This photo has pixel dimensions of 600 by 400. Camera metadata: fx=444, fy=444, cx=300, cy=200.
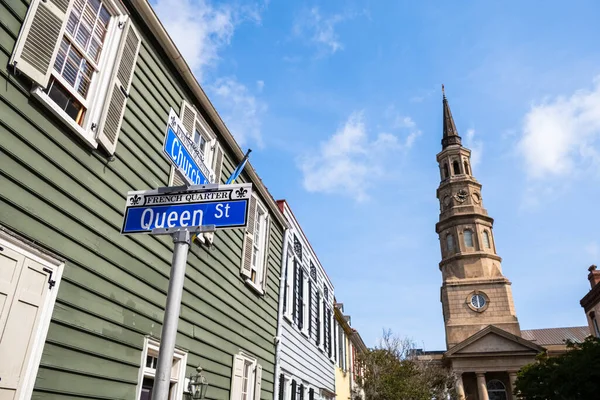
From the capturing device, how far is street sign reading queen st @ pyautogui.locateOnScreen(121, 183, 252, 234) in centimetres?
314

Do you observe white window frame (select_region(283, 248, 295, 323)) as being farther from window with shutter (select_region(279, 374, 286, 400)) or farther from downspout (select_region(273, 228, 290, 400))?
window with shutter (select_region(279, 374, 286, 400))

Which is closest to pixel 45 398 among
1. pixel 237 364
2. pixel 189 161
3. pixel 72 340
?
pixel 72 340

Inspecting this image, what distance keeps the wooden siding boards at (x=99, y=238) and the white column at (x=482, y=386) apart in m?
38.7

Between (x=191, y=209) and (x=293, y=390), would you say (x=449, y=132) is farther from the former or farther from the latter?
(x=191, y=209)

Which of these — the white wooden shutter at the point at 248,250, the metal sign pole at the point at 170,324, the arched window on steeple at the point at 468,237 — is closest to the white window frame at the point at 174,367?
the white wooden shutter at the point at 248,250

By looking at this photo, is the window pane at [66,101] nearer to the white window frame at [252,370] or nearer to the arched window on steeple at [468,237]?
the white window frame at [252,370]

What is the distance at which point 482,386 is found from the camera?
39.7 meters

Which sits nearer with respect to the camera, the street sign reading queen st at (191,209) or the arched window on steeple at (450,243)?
the street sign reading queen st at (191,209)

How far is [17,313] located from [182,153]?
83.3 inches

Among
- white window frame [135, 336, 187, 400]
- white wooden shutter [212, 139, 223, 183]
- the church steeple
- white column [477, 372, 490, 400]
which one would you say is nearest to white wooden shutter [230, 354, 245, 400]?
white window frame [135, 336, 187, 400]

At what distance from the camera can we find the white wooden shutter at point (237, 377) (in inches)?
327

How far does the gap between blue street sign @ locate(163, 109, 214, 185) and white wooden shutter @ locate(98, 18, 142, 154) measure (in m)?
2.02

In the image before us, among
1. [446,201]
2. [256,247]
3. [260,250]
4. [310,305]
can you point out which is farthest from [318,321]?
[446,201]

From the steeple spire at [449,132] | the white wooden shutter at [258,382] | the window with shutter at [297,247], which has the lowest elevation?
the white wooden shutter at [258,382]
